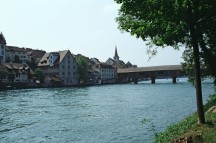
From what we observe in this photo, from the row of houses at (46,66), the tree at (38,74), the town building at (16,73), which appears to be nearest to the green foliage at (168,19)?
the town building at (16,73)

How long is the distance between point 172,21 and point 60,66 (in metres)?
146

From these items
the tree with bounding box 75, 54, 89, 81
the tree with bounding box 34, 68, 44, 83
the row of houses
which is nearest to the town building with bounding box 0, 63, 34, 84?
the row of houses

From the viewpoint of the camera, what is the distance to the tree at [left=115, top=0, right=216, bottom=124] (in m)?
17.1

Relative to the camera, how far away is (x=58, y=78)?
15812cm

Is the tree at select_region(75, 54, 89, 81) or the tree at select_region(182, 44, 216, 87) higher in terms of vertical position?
the tree at select_region(75, 54, 89, 81)

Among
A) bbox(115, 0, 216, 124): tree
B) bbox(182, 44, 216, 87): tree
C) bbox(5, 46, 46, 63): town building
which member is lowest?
bbox(182, 44, 216, 87): tree

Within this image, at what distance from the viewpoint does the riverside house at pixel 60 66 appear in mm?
161250

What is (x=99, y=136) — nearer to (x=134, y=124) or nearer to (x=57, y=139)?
(x=57, y=139)

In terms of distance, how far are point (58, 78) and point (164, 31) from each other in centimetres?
14228

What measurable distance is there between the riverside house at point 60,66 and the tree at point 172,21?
461 ft

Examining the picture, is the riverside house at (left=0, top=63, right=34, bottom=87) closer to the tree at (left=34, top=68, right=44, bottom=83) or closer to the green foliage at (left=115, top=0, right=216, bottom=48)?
the tree at (left=34, top=68, right=44, bottom=83)

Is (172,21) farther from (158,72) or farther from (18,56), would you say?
(158,72)

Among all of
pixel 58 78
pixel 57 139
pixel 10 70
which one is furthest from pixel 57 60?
pixel 57 139

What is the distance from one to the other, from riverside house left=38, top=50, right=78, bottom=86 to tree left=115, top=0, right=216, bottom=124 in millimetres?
140452
